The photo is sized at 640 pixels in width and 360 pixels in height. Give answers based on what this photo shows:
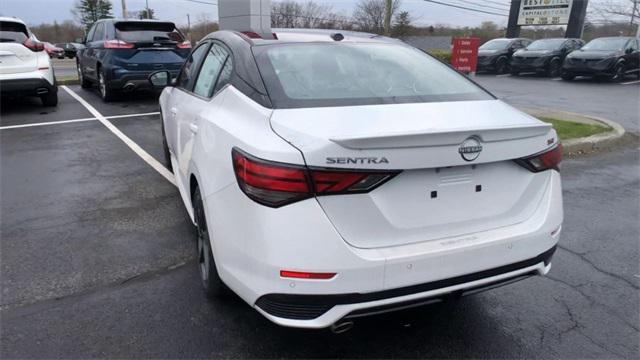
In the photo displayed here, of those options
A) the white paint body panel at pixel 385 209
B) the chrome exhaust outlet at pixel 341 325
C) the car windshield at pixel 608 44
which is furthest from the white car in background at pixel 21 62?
the car windshield at pixel 608 44

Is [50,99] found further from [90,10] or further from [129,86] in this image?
[90,10]

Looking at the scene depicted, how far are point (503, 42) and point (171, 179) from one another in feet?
68.7

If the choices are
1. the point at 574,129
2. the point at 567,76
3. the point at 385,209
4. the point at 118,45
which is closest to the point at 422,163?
the point at 385,209

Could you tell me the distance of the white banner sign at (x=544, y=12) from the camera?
2738 cm

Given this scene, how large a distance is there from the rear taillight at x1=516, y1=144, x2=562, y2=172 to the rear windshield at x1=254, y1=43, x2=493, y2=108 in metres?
0.53

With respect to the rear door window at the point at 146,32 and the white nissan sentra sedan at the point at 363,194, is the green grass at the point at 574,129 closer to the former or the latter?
the white nissan sentra sedan at the point at 363,194

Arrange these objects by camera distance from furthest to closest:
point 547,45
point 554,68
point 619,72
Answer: point 547,45, point 554,68, point 619,72

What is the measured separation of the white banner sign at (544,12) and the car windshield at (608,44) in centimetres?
919

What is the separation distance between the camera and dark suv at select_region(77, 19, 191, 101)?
9.84m

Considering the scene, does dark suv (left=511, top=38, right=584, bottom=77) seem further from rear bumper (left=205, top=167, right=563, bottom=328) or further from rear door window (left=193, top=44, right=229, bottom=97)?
rear bumper (left=205, top=167, right=563, bottom=328)

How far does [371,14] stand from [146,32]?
140 ft

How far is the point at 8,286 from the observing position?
10.4 ft

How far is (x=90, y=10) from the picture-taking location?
68062 millimetres

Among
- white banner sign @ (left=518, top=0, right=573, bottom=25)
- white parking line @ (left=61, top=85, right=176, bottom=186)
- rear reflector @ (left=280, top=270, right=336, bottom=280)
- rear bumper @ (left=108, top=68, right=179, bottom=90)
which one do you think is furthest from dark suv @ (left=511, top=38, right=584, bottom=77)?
rear reflector @ (left=280, top=270, right=336, bottom=280)
